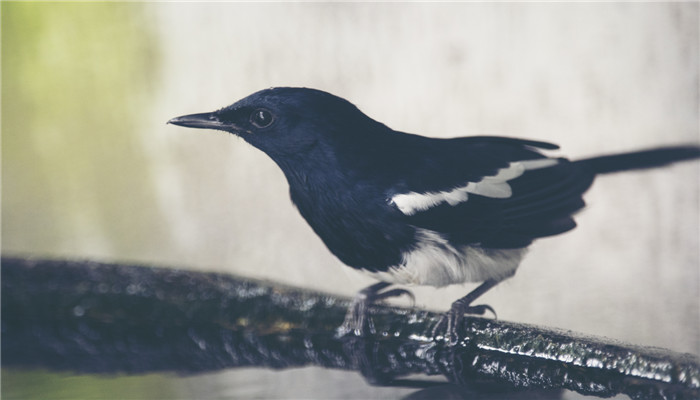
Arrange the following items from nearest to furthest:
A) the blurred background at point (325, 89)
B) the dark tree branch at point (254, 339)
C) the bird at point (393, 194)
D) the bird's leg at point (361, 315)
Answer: the dark tree branch at point (254, 339) < the bird at point (393, 194) < the bird's leg at point (361, 315) < the blurred background at point (325, 89)

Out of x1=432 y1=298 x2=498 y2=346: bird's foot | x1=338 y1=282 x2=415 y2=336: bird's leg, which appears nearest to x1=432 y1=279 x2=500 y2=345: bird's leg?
x1=432 y1=298 x2=498 y2=346: bird's foot

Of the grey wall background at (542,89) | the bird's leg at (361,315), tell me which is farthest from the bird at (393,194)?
the grey wall background at (542,89)

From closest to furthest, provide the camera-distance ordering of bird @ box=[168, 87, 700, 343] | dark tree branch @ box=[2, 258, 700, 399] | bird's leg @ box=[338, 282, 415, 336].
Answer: dark tree branch @ box=[2, 258, 700, 399], bird @ box=[168, 87, 700, 343], bird's leg @ box=[338, 282, 415, 336]

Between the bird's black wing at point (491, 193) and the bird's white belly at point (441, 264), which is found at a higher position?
the bird's black wing at point (491, 193)

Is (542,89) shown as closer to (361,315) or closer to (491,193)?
(491,193)

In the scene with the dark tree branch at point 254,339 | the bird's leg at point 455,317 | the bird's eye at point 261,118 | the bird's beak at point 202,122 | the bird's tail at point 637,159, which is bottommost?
the dark tree branch at point 254,339

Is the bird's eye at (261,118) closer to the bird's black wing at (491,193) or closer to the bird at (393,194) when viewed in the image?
the bird at (393,194)

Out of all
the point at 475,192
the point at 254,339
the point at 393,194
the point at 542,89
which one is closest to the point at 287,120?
the point at 393,194

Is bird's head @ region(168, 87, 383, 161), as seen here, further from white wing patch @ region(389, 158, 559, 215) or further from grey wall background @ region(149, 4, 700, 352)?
grey wall background @ region(149, 4, 700, 352)
